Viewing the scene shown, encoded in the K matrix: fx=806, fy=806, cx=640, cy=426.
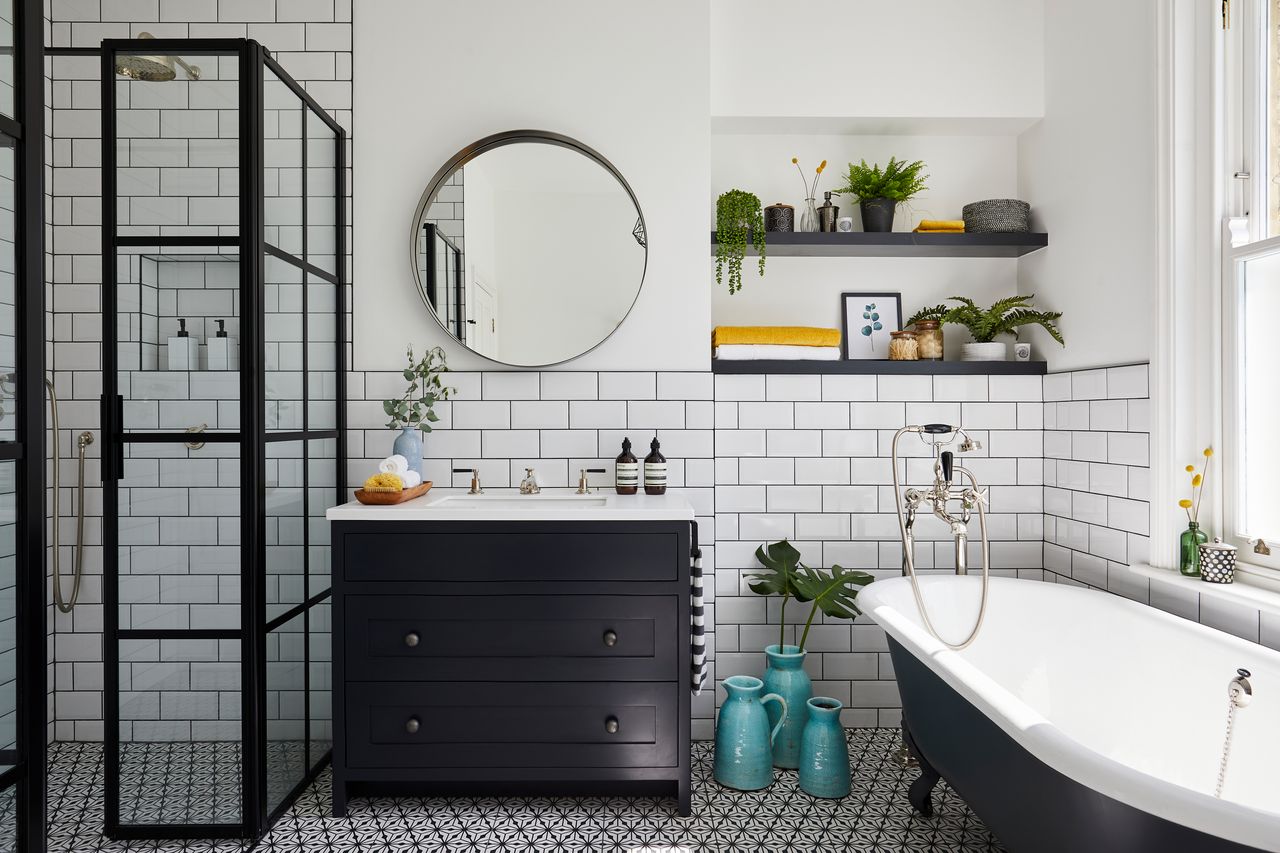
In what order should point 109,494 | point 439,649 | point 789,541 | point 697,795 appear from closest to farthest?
1. point 109,494
2. point 439,649
3. point 697,795
4. point 789,541

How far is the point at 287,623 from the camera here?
97.5 inches

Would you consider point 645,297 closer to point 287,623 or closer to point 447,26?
point 447,26

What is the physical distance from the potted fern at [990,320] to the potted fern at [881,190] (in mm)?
398

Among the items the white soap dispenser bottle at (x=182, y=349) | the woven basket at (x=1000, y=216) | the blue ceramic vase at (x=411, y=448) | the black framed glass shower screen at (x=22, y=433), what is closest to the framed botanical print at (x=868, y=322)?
the woven basket at (x=1000, y=216)

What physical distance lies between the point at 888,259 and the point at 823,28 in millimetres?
923

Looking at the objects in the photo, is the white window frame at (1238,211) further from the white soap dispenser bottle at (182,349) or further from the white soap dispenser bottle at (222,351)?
the white soap dispenser bottle at (182,349)

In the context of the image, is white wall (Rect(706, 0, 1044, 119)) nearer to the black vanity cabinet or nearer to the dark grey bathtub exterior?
the black vanity cabinet

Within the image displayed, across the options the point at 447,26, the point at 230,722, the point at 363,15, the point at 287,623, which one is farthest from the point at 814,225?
the point at 230,722

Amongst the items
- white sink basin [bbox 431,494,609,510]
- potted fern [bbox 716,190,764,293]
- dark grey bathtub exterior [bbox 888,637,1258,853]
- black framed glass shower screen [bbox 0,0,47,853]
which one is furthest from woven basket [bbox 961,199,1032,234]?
black framed glass shower screen [bbox 0,0,47,853]

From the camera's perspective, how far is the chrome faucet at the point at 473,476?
2.86 metres

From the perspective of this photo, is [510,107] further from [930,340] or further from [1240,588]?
[1240,588]

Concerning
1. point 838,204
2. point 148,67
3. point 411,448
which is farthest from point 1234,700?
point 148,67

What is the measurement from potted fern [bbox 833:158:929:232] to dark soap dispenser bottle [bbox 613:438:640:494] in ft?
4.24

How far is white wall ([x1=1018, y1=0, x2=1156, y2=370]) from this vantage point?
2.50 m
